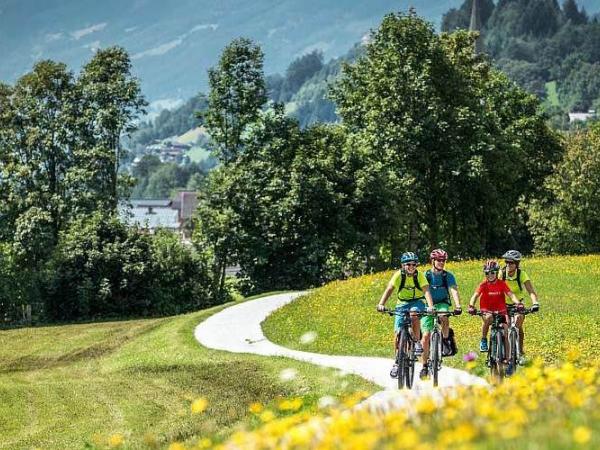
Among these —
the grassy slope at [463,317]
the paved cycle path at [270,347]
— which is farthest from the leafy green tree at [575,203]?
the paved cycle path at [270,347]

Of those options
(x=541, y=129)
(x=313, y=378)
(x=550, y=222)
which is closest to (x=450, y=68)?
(x=541, y=129)

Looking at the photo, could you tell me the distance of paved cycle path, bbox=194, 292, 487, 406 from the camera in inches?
730

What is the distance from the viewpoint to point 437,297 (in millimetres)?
17469

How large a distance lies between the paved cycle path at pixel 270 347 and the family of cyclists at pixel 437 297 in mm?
869

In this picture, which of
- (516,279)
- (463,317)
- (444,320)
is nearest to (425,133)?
(463,317)

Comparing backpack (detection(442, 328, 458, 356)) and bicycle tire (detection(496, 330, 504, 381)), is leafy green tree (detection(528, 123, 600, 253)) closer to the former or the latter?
backpack (detection(442, 328, 458, 356))

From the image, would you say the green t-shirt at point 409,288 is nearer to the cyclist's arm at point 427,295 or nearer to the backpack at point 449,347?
the cyclist's arm at point 427,295

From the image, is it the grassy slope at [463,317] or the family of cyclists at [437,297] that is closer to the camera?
the family of cyclists at [437,297]

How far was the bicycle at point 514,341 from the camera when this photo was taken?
17562 mm

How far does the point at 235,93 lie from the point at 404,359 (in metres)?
41.3

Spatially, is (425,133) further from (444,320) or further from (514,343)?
(444,320)

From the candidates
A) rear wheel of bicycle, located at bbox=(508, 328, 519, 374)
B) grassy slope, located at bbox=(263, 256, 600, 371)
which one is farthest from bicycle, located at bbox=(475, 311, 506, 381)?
grassy slope, located at bbox=(263, 256, 600, 371)

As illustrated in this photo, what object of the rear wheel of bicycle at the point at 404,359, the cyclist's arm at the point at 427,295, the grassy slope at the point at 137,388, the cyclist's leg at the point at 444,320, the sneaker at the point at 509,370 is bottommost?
the grassy slope at the point at 137,388

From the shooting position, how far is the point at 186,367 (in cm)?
2784
